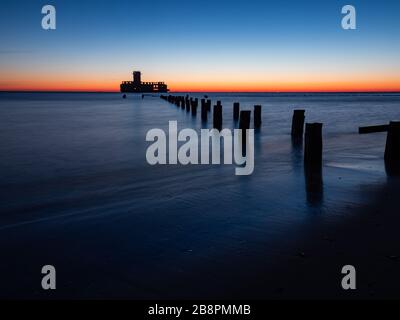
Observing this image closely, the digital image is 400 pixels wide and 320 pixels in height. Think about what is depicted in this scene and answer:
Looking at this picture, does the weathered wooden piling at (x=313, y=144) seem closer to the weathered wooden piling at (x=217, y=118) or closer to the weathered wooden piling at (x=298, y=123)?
the weathered wooden piling at (x=298, y=123)

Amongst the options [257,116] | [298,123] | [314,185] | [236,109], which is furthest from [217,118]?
[314,185]

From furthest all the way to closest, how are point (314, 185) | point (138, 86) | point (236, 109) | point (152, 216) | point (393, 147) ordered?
point (138, 86), point (236, 109), point (393, 147), point (314, 185), point (152, 216)

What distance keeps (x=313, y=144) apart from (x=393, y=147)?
5.98 feet

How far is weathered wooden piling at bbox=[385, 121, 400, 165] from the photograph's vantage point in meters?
7.46

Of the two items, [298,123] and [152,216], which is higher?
[298,123]

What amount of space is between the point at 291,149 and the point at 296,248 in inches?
289

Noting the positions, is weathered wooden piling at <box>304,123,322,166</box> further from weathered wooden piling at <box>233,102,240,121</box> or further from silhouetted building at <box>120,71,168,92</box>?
silhouetted building at <box>120,71,168,92</box>

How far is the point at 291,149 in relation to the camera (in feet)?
34.9

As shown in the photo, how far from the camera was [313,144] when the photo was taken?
7.48 metres

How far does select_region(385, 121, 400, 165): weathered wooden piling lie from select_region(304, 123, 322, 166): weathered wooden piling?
59.5 inches

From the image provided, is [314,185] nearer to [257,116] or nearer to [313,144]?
[313,144]

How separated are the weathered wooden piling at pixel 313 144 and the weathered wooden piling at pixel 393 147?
1512 millimetres

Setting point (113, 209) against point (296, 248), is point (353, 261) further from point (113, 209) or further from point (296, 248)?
point (113, 209)
